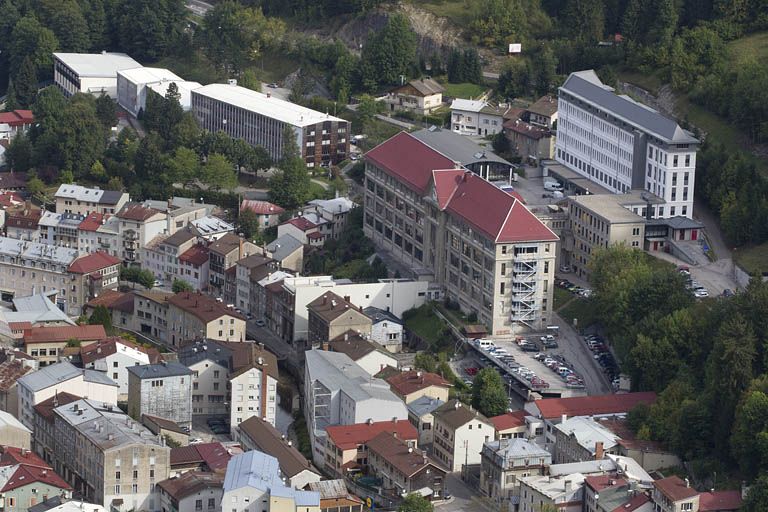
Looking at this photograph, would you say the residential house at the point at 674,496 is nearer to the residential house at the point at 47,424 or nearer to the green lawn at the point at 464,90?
the residential house at the point at 47,424

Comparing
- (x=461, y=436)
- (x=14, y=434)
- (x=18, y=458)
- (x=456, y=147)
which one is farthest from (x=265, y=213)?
(x=18, y=458)

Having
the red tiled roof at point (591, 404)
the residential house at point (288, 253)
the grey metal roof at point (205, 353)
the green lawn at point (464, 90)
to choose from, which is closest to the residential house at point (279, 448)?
the grey metal roof at point (205, 353)

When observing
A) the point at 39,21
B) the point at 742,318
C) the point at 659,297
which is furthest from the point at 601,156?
the point at 39,21

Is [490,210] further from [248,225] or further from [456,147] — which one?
[248,225]

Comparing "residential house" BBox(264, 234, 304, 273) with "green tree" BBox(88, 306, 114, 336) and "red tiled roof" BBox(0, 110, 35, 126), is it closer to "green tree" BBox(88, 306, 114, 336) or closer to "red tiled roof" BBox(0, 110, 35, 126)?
"green tree" BBox(88, 306, 114, 336)

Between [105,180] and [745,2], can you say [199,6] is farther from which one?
[745,2]

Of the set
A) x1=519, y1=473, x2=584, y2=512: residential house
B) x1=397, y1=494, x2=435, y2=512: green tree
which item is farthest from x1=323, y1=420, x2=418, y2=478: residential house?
x1=519, y1=473, x2=584, y2=512: residential house
